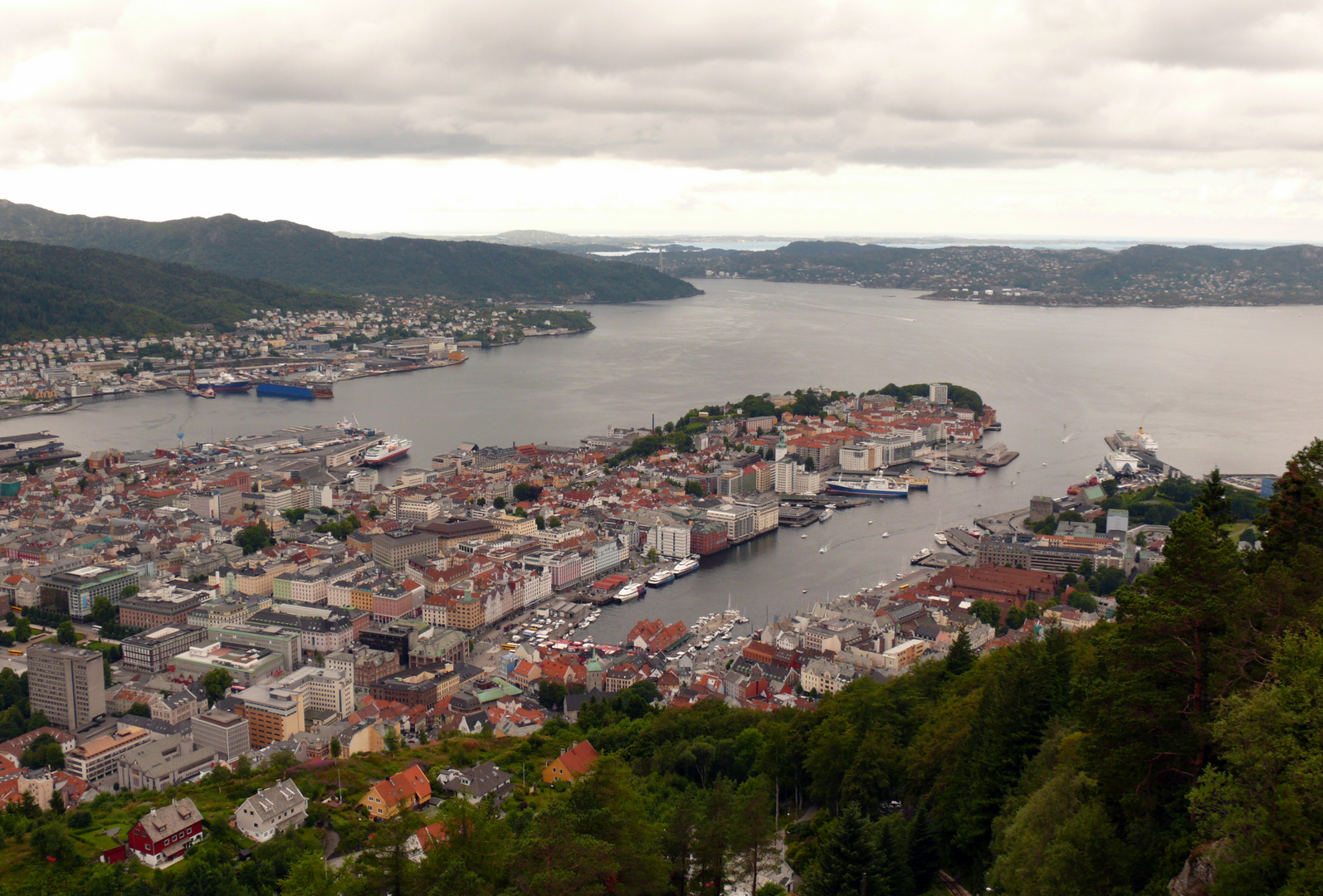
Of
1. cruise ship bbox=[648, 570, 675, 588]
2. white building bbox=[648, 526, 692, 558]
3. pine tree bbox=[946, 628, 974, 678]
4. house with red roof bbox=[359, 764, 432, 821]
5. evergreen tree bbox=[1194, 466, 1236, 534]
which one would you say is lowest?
cruise ship bbox=[648, 570, 675, 588]

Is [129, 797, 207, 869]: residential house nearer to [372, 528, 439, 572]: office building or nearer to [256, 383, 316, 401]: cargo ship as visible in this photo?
[372, 528, 439, 572]: office building

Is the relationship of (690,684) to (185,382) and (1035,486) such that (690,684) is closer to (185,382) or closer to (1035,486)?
(1035,486)

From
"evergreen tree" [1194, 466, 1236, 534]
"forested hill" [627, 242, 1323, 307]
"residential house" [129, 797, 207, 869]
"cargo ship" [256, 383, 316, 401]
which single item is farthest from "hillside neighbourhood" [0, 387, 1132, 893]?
"forested hill" [627, 242, 1323, 307]

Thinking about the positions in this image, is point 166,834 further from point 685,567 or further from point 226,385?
point 226,385

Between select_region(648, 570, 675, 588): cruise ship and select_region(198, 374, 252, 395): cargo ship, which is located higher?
select_region(198, 374, 252, 395): cargo ship

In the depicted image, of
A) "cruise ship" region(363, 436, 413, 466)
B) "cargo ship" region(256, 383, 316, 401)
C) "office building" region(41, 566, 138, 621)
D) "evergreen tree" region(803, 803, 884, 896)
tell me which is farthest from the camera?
"cargo ship" region(256, 383, 316, 401)

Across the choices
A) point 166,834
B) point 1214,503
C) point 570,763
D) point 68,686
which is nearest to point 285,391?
point 68,686

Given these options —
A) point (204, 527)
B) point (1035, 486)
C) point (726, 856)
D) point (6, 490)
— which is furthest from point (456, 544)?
point (726, 856)
